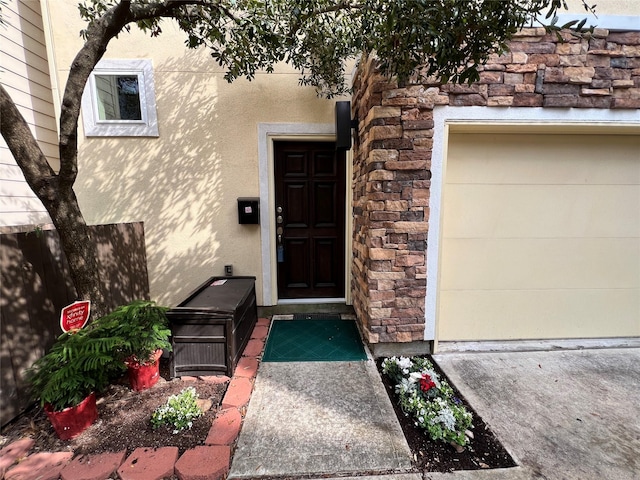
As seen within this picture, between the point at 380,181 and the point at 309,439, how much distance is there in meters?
1.86

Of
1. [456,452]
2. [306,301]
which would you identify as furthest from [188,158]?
[456,452]

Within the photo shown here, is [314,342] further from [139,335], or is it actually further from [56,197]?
[56,197]

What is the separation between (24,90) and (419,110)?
3.79m

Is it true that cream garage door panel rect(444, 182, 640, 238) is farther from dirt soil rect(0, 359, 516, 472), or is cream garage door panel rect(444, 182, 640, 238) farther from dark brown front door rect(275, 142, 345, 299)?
dirt soil rect(0, 359, 516, 472)

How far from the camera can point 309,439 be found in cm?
152

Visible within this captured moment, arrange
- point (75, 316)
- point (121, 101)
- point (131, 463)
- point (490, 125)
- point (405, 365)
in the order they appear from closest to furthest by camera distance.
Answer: point (131, 463), point (75, 316), point (405, 365), point (490, 125), point (121, 101)

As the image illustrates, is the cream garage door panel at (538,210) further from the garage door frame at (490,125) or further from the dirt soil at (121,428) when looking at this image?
the dirt soil at (121,428)

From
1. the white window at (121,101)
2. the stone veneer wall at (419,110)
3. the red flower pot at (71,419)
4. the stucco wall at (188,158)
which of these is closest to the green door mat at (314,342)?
the stone veneer wall at (419,110)

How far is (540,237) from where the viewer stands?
2.50 m

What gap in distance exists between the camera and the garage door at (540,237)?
239 centimetres

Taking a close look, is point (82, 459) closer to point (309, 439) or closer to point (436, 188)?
point (309, 439)

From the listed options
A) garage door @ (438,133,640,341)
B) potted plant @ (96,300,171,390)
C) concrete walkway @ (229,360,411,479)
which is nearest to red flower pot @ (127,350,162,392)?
potted plant @ (96,300,171,390)

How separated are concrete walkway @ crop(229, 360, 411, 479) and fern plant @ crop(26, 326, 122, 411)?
986mm

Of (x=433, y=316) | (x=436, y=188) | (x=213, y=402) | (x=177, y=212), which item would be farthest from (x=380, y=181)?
(x=177, y=212)
